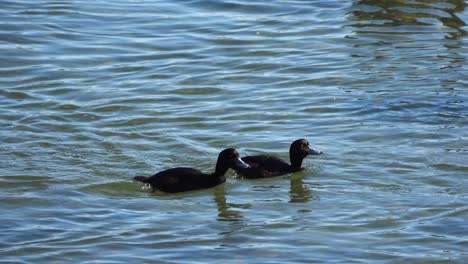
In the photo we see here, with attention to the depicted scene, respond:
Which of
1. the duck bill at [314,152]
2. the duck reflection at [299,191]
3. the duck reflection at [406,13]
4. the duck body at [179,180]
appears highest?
the duck reflection at [406,13]

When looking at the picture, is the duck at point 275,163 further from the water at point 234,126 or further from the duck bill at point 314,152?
the water at point 234,126

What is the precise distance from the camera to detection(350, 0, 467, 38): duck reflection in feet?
64.0

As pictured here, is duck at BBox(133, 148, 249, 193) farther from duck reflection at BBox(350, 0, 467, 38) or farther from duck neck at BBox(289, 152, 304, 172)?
duck reflection at BBox(350, 0, 467, 38)

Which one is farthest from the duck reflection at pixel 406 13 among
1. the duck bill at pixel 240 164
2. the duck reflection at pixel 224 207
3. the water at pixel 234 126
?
the duck reflection at pixel 224 207

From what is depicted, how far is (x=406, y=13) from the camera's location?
19.9 m

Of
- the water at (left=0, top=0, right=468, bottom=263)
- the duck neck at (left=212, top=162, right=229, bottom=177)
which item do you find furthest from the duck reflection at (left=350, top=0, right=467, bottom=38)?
the duck neck at (left=212, top=162, right=229, bottom=177)

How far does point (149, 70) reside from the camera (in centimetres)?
1727

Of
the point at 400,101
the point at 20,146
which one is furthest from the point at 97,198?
the point at 400,101

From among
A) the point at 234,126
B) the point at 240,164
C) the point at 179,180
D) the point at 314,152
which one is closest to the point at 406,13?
the point at 234,126

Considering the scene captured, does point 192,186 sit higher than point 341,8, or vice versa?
point 341,8

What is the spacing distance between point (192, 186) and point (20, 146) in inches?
91.4

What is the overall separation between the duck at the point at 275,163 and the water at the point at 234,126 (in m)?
0.12

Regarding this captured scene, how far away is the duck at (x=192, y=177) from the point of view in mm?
12031

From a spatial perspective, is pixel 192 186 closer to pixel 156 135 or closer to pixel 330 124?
pixel 156 135
